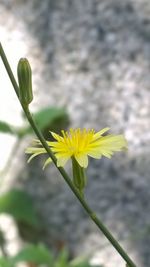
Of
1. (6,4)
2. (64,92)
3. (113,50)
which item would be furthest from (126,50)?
(6,4)

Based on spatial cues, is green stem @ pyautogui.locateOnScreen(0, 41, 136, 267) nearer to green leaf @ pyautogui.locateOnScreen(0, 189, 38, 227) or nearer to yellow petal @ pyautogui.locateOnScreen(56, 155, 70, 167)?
yellow petal @ pyautogui.locateOnScreen(56, 155, 70, 167)

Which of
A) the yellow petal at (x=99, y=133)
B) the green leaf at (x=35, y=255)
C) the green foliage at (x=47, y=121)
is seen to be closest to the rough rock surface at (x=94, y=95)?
the green foliage at (x=47, y=121)

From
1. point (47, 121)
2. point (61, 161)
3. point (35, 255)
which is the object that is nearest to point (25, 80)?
point (61, 161)

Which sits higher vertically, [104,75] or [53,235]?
[104,75]

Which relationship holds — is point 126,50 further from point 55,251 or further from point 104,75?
point 55,251

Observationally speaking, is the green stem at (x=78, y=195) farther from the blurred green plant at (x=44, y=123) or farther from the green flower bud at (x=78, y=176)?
the blurred green plant at (x=44, y=123)

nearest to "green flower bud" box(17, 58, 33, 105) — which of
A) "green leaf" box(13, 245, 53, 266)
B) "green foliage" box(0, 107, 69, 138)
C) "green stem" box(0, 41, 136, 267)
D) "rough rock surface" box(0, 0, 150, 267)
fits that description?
"green stem" box(0, 41, 136, 267)
